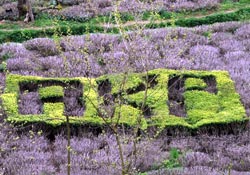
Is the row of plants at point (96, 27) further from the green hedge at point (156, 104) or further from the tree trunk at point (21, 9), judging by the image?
the green hedge at point (156, 104)

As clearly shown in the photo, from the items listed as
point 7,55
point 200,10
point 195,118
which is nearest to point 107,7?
point 200,10

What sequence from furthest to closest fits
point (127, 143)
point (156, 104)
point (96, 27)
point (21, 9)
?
1. point (21, 9)
2. point (96, 27)
3. point (156, 104)
4. point (127, 143)

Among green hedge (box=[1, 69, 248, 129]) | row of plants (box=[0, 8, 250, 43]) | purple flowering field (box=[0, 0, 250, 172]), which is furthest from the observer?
row of plants (box=[0, 8, 250, 43])

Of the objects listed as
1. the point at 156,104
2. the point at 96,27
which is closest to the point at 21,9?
the point at 96,27

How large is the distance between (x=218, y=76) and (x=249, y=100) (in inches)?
36.6

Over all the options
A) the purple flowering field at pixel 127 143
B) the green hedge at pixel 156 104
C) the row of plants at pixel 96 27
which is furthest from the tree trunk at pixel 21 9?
the green hedge at pixel 156 104

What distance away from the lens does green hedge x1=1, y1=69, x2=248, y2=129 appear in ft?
27.8

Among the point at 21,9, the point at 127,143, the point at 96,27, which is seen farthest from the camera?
the point at 21,9

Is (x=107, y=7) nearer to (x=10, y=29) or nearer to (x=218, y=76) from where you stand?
(x=10, y=29)

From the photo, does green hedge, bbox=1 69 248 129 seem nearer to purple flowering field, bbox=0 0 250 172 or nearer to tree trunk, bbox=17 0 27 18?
purple flowering field, bbox=0 0 250 172

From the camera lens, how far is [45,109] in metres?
9.05

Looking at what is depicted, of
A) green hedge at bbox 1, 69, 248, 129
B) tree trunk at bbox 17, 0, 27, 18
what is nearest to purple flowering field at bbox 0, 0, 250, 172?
green hedge at bbox 1, 69, 248, 129

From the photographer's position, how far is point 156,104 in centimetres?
908

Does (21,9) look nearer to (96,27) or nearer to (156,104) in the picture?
(96,27)
